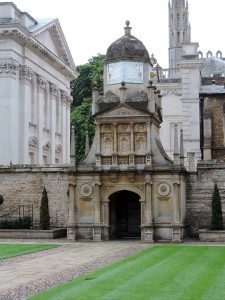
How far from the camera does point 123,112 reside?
108 feet

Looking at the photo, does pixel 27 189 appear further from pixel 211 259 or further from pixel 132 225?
pixel 211 259

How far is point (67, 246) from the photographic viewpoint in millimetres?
29234

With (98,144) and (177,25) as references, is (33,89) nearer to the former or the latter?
(98,144)

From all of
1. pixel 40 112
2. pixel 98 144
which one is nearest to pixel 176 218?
pixel 98 144

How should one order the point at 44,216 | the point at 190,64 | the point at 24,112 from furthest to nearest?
1. the point at 24,112
2. the point at 190,64
3. the point at 44,216

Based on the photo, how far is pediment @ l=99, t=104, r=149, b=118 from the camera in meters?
32.8

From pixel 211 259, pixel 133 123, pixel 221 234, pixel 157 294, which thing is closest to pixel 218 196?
pixel 221 234

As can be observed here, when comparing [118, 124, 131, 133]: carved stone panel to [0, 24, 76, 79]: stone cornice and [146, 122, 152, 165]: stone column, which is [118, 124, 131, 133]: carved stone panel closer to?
[146, 122, 152, 165]: stone column

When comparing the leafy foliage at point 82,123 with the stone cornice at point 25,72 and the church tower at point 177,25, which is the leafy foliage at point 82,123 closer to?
the stone cornice at point 25,72

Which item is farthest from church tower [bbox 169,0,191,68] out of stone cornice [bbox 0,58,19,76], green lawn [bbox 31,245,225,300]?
green lawn [bbox 31,245,225,300]

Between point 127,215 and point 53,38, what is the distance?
98.4ft

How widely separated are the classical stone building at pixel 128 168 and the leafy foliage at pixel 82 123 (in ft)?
106

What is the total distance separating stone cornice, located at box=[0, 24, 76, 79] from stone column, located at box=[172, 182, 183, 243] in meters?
23.2

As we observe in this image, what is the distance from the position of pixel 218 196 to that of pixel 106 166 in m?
6.28
